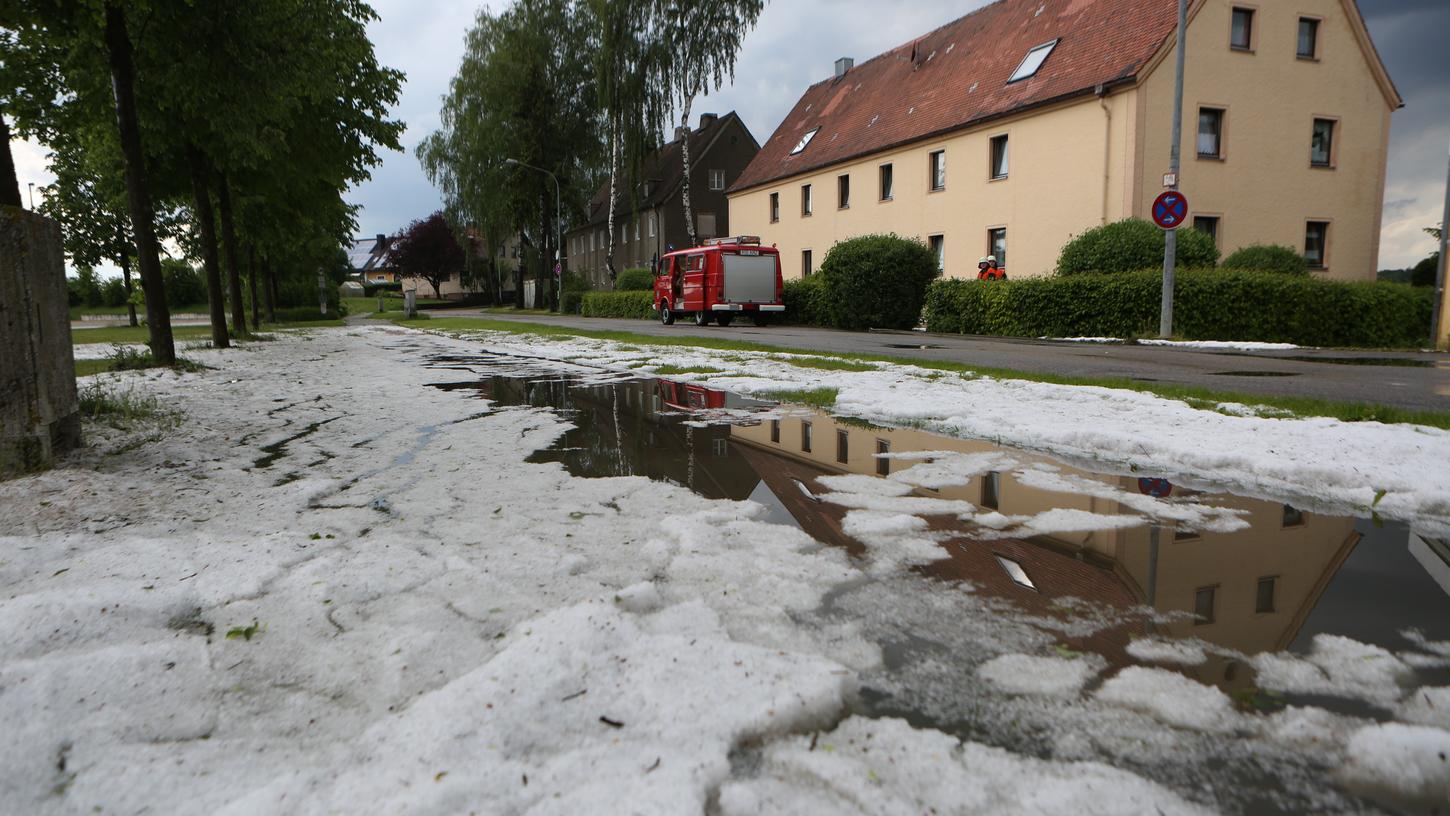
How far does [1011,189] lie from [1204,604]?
24.7 metres

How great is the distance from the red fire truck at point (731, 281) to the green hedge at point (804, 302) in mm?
632

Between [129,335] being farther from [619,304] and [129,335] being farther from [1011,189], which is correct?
[1011,189]

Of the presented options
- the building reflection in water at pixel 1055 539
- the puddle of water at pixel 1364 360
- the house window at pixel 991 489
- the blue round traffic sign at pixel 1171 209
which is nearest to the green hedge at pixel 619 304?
the blue round traffic sign at pixel 1171 209

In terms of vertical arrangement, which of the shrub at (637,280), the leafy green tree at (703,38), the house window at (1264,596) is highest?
the leafy green tree at (703,38)

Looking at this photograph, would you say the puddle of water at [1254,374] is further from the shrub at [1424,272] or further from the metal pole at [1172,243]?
the shrub at [1424,272]

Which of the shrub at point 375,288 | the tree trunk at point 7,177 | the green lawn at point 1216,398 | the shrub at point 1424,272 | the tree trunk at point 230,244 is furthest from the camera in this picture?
the shrub at point 375,288

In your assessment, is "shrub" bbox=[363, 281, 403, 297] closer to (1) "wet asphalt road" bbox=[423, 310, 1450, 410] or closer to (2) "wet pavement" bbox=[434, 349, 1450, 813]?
(1) "wet asphalt road" bbox=[423, 310, 1450, 410]

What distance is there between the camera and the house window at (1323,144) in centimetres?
2364

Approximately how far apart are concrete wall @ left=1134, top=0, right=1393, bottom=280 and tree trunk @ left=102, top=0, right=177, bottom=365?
21.0m

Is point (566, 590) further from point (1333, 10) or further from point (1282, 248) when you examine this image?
point (1333, 10)

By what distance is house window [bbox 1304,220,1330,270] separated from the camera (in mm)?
23664

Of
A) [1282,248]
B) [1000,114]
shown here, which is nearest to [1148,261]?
[1282,248]

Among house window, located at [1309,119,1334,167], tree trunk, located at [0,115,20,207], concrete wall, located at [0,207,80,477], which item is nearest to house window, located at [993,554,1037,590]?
concrete wall, located at [0,207,80,477]

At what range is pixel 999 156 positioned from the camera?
25891mm
